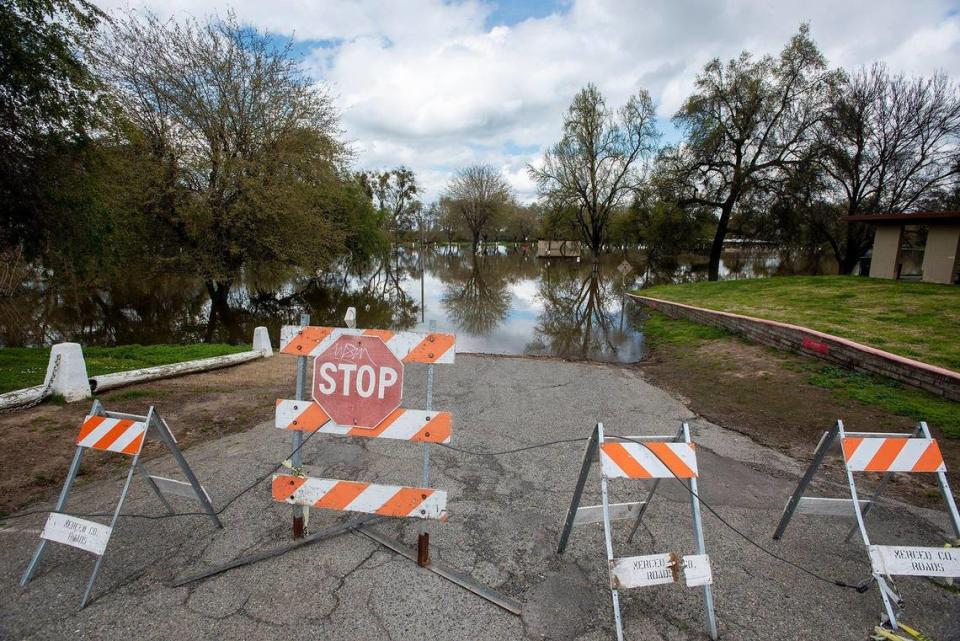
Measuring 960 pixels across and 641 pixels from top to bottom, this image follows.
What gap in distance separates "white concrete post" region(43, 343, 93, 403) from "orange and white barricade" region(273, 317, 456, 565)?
5.07m

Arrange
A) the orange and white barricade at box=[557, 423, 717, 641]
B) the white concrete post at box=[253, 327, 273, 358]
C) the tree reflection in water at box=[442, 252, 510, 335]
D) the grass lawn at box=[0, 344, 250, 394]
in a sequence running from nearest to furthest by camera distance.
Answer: the orange and white barricade at box=[557, 423, 717, 641] < the grass lawn at box=[0, 344, 250, 394] < the white concrete post at box=[253, 327, 273, 358] < the tree reflection in water at box=[442, 252, 510, 335]

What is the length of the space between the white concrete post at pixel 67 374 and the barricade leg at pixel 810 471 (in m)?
8.24

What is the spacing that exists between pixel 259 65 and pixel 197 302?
10757 millimetres

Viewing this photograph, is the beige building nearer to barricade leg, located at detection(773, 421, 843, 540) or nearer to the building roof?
the building roof

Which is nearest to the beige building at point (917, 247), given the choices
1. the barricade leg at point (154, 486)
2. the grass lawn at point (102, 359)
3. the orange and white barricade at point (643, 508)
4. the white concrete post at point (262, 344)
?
the orange and white barricade at point (643, 508)

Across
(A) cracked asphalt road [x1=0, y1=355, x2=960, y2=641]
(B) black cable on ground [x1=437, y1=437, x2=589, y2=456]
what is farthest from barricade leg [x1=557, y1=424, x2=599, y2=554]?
(B) black cable on ground [x1=437, y1=437, x2=589, y2=456]

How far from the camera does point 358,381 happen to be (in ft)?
10.1

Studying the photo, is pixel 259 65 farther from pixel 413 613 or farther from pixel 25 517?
pixel 413 613

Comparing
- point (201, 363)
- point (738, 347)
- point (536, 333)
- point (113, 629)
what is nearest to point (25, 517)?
point (113, 629)

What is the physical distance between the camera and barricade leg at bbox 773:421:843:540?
3.28m

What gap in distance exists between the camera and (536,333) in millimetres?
16125

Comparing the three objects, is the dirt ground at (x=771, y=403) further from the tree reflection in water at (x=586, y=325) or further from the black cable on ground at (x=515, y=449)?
the black cable on ground at (x=515, y=449)

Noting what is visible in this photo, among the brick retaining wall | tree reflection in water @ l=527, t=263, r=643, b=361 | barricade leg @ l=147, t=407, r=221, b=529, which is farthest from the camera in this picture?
tree reflection in water @ l=527, t=263, r=643, b=361

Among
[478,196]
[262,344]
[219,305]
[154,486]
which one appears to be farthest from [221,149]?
[478,196]
